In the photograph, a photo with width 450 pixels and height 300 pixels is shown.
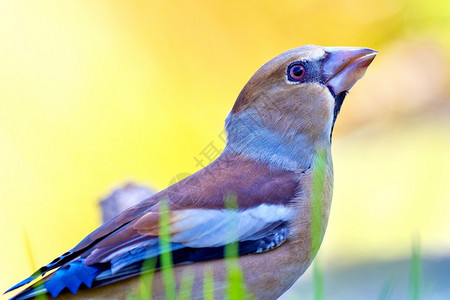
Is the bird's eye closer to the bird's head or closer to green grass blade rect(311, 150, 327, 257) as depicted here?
the bird's head

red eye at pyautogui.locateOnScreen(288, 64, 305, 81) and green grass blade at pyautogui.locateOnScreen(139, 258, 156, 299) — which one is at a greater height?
red eye at pyautogui.locateOnScreen(288, 64, 305, 81)

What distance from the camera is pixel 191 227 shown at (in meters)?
3.65

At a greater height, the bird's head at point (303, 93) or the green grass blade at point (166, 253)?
the bird's head at point (303, 93)

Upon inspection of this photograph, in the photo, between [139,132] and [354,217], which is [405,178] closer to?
[354,217]

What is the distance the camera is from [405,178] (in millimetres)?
8227

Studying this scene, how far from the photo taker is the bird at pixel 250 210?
3518 mm

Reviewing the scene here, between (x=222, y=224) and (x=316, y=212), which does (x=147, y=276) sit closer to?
(x=222, y=224)

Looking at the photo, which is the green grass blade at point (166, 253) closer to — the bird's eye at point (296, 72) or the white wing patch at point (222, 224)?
the white wing patch at point (222, 224)

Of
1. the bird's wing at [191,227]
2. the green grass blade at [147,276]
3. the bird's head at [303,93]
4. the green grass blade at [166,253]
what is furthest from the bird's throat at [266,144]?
the green grass blade at [147,276]

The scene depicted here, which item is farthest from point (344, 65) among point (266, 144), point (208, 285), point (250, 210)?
point (208, 285)

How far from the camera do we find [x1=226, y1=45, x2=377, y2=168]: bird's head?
410cm

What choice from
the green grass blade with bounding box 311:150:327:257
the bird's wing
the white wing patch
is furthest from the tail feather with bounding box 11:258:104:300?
the green grass blade with bounding box 311:150:327:257

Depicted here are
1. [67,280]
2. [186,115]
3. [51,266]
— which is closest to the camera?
[67,280]

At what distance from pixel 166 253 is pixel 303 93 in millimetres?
1234
